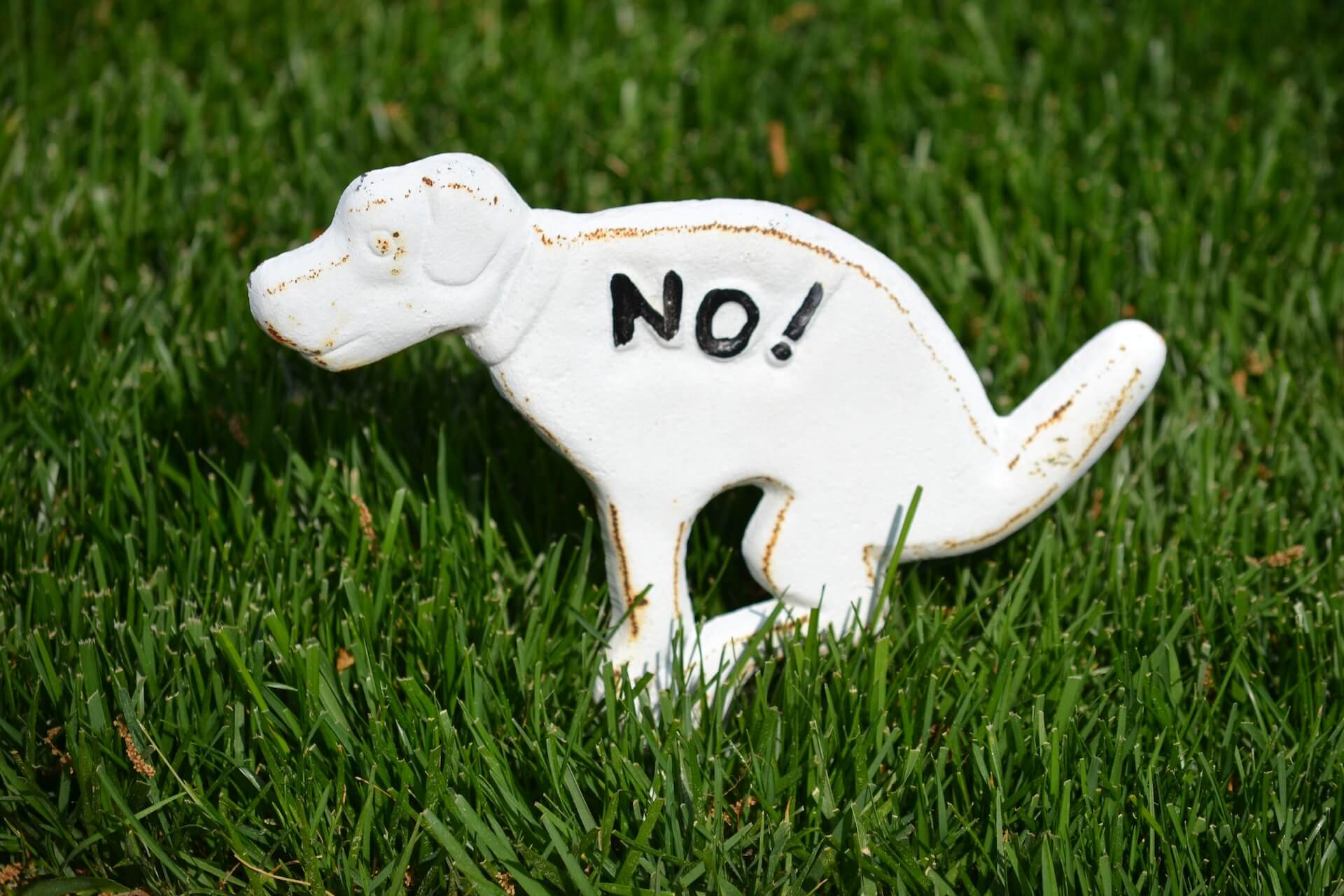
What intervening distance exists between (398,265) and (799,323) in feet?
1.65

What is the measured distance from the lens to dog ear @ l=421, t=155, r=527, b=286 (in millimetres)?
1682

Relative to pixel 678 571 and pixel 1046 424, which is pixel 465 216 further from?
pixel 1046 424

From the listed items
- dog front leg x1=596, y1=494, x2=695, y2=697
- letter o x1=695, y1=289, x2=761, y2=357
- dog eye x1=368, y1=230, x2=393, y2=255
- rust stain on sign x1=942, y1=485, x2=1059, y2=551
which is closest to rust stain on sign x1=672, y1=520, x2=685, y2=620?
dog front leg x1=596, y1=494, x2=695, y2=697

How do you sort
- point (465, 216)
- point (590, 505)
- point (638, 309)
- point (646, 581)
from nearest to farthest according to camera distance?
point (465, 216) < point (638, 309) < point (646, 581) < point (590, 505)

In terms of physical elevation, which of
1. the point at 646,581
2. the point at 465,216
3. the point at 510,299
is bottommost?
the point at 646,581

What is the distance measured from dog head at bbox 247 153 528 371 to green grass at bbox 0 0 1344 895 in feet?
1.61

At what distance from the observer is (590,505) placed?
8.02 ft

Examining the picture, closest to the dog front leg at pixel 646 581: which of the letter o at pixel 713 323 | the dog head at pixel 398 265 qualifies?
the letter o at pixel 713 323

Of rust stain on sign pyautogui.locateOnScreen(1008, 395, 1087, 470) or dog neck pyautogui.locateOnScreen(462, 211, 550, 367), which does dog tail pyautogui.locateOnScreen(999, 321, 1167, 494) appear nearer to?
rust stain on sign pyautogui.locateOnScreen(1008, 395, 1087, 470)

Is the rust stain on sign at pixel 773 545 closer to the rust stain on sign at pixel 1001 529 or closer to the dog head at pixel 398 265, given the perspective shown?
the rust stain on sign at pixel 1001 529

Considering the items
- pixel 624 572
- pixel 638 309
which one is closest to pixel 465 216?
pixel 638 309

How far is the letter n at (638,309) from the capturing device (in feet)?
5.86

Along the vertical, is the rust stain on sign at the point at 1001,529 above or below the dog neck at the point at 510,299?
below

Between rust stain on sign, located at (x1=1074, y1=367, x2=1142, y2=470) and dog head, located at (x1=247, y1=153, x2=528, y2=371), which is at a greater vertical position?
dog head, located at (x1=247, y1=153, x2=528, y2=371)
